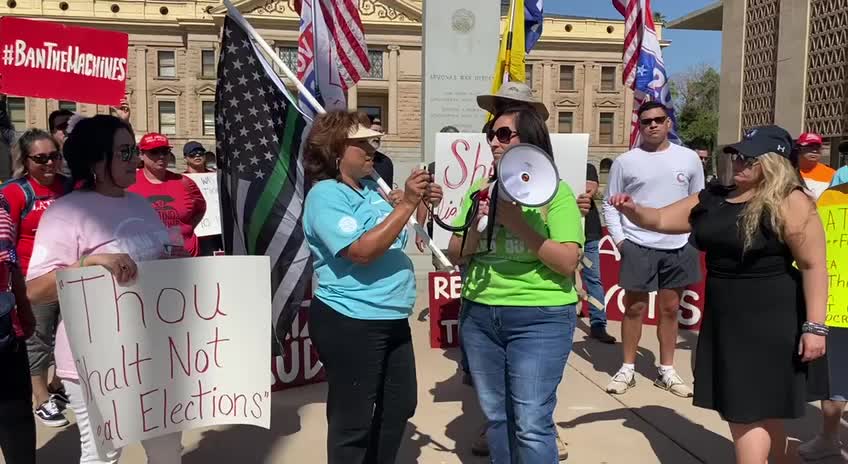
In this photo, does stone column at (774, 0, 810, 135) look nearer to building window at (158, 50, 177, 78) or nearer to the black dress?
the black dress

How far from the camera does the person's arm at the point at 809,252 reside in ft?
8.81

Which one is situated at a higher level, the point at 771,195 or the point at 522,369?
the point at 771,195

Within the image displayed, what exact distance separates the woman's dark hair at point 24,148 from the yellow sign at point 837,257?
4.38m

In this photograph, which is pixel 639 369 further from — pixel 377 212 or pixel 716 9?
pixel 716 9

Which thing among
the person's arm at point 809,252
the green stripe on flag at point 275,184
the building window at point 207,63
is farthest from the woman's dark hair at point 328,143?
the building window at point 207,63

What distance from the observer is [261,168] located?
3.79 meters

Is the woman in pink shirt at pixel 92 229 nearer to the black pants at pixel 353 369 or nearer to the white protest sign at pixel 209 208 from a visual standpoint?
the black pants at pixel 353 369

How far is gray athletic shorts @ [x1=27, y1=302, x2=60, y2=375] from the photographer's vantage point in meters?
4.13

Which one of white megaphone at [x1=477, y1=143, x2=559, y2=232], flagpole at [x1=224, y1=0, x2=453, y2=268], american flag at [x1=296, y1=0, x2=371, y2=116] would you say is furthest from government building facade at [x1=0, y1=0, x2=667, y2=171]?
white megaphone at [x1=477, y1=143, x2=559, y2=232]

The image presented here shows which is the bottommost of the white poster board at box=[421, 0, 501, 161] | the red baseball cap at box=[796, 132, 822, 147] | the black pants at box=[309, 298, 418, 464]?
the black pants at box=[309, 298, 418, 464]

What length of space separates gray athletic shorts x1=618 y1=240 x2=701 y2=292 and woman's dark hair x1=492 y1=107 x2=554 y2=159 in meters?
2.29

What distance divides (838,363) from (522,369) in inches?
74.8

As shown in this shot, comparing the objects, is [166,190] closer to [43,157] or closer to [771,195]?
[43,157]

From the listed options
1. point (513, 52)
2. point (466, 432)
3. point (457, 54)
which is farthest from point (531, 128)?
point (457, 54)
